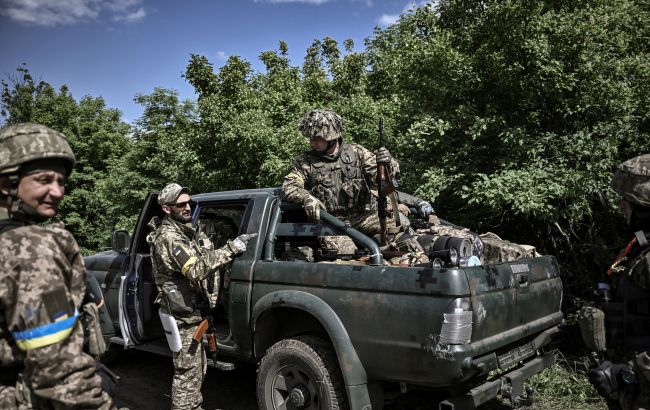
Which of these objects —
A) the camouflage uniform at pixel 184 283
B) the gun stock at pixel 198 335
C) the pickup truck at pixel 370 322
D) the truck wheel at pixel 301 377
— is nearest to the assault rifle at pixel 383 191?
the pickup truck at pixel 370 322

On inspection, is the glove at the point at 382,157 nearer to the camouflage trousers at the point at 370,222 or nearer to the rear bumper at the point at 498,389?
the camouflage trousers at the point at 370,222

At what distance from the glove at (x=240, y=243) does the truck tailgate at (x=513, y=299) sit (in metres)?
1.72

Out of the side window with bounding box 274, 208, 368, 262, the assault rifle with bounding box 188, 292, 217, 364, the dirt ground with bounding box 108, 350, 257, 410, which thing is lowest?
the dirt ground with bounding box 108, 350, 257, 410

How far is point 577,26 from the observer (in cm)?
529

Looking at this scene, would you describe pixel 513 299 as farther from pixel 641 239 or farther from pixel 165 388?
pixel 165 388

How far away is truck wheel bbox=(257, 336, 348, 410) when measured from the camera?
3.16 meters

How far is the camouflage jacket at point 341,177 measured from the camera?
438 cm

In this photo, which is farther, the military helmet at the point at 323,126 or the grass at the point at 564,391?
the military helmet at the point at 323,126

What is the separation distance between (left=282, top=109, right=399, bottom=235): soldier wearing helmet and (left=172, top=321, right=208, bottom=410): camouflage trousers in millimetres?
1533

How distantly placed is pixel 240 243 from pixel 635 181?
102 inches

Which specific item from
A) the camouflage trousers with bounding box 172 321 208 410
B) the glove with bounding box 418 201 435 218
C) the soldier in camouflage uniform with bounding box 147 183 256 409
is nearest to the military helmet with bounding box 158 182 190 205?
the soldier in camouflage uniform with bounding box 147 183 256 409

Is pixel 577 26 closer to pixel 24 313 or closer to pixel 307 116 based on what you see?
pixel 307 116

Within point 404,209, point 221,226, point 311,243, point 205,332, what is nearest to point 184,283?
point 205,332

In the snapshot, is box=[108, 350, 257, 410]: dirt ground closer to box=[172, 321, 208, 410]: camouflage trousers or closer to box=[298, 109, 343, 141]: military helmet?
box=[172, 321, 208, 410]: camouflage trousers
